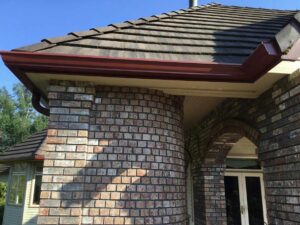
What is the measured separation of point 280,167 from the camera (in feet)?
11.8

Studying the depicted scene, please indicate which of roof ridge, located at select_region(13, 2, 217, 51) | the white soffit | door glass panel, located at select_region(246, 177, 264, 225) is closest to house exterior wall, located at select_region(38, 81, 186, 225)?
the white soffit

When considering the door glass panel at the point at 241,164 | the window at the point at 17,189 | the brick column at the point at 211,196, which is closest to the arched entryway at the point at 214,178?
the brick column at the point at 211,196

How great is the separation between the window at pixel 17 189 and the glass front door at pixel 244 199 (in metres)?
8.27

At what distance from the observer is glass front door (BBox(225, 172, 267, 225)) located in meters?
9.70

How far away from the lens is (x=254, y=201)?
32.5 ft

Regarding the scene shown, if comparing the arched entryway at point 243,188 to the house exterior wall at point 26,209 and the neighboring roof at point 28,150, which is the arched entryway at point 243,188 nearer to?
the neighboring roof at point 28,150

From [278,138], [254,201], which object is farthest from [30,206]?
[278,138]

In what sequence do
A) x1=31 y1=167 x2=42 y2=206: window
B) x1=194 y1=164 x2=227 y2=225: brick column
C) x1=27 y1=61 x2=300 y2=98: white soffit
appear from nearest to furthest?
1. x1=27 y1=61 x2=300 y2=98: white soffit
2. x1=194 y1=164 x2=227 y2=225: brick column
3. x1=31 y1=167 x2=42 y2=206: window

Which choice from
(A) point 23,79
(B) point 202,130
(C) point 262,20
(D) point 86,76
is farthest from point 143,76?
(B) point 202,130

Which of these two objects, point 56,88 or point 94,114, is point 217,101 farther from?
point 56,88

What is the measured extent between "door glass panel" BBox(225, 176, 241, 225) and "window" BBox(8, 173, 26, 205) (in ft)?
26.9

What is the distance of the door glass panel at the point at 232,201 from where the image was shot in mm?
9688

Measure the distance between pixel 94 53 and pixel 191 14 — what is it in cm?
282

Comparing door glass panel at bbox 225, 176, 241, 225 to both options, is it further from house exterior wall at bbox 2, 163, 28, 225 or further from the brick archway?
house exterior wall at bbox 2, 163, 28, 225
